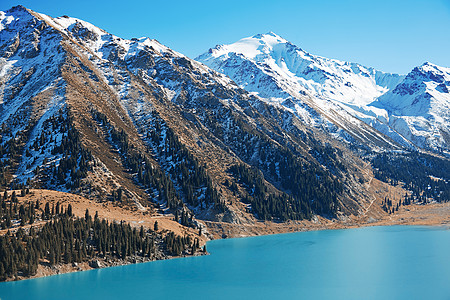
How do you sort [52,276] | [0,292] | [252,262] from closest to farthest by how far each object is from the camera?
[0,292] → [52,276] → [252,262]

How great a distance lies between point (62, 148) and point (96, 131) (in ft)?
86.0

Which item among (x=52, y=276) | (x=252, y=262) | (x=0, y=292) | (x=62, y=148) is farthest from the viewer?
(x=62, y=148)

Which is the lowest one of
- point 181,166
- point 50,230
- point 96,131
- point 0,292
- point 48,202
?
point 0,292

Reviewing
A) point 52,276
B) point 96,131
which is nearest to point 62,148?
point 96,131

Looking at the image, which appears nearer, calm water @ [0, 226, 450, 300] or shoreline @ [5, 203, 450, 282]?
calm water @ [0, 226, 450, 300]

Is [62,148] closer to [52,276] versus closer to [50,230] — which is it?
[50,230]

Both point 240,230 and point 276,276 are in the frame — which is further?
point 240,230

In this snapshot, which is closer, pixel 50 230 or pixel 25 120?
pixel 50 230

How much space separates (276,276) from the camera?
9356 centimetres

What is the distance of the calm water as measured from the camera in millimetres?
78812

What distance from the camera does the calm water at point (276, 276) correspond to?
78812 mm

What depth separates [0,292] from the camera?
3110 inches

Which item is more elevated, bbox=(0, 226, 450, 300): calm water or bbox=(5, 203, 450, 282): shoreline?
bbox=(5, 203, 450, 282): shoreline

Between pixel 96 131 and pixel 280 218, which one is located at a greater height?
pixel 96 131
